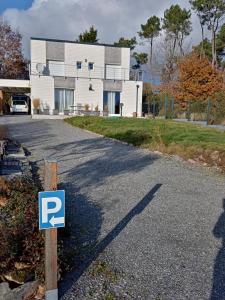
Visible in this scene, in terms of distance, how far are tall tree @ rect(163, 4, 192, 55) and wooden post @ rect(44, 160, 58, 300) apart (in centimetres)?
4440

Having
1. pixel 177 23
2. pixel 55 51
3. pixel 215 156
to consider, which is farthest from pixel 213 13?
pixel 215 156

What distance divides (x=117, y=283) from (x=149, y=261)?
1.93ft

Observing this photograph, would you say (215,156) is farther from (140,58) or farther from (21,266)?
(140,58)

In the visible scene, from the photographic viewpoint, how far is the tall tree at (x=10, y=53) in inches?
1682

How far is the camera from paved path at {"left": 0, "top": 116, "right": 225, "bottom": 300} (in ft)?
10.3

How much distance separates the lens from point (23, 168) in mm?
7156

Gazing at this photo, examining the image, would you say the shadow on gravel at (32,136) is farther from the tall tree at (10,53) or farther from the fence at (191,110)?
the tall tree at (10,53)

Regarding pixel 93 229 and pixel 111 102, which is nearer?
pixel 93 229

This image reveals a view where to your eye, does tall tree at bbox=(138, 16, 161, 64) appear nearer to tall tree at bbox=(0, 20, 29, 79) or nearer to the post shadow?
tall tree at bbox=(0, 20, 29, 79)

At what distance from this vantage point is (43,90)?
103 feet

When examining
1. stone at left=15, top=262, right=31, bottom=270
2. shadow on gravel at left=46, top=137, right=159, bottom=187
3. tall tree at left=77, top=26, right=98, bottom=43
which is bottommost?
stone at left=15, top=262, right=31, bottom=270

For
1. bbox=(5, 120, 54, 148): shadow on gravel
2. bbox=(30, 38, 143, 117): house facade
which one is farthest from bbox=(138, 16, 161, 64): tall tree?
bbox=(5, 120, 54, 148): shadow on gravel

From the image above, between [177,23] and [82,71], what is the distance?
60.2 feet

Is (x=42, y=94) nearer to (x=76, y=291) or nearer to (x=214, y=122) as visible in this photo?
(x=214, y=122)
